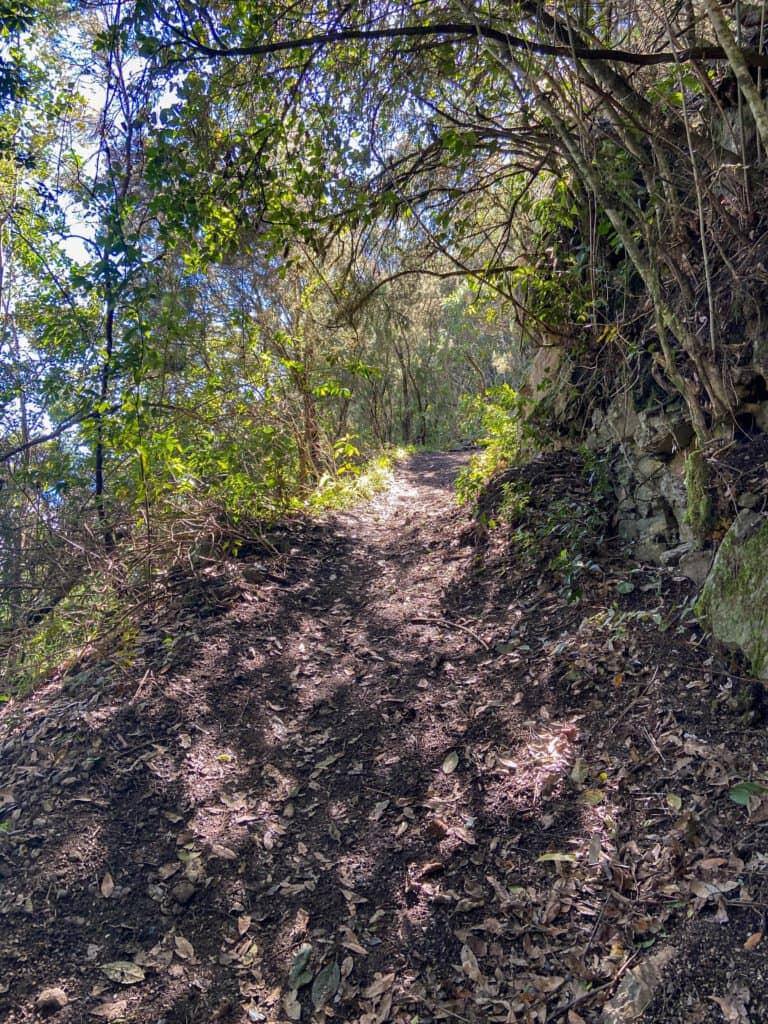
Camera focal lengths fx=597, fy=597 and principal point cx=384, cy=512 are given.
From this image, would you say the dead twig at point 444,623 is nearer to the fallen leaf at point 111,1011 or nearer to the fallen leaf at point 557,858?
the fallen leaf at point 557,858

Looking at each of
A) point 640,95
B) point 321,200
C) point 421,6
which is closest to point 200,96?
point 321,200

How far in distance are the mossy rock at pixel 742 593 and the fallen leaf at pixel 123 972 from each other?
270cm

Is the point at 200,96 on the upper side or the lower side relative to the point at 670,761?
upper

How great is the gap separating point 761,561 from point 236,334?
5.27 meters

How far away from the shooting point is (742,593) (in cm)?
276

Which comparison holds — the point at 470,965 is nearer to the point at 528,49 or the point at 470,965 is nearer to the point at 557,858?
the point at 557,858

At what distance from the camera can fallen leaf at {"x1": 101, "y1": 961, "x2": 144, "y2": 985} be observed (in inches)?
82.4

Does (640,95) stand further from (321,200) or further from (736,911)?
(736,911)

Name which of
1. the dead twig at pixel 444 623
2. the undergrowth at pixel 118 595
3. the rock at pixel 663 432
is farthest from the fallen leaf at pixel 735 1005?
the undergrowth at pixel 118 595

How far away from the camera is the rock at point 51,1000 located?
6.53 ft

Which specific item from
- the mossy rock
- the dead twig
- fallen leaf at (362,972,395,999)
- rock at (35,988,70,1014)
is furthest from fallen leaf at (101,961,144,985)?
the mossy rock

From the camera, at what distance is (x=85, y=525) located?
4.46 meters

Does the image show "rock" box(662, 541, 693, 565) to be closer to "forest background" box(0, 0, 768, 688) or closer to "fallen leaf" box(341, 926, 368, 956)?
"forest background" box(0, 0, 768, 688)

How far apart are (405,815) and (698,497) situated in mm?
2266
